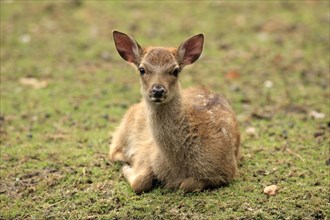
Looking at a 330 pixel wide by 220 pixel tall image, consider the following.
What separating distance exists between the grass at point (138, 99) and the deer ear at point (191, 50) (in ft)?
4.22

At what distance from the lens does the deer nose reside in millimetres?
5598

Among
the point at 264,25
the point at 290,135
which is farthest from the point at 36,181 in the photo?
→ the point at 264,25

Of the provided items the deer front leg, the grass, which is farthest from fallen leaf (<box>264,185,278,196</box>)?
the deer front leg

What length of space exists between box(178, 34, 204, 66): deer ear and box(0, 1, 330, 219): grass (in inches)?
50.6

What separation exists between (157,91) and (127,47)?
825 mm

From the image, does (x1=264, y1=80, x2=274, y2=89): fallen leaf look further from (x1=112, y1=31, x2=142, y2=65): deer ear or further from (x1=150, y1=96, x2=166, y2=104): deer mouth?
(x1=150, y1=96, x2=166, y2=104): deer mouth

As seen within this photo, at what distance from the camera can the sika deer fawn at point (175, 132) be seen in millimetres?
5836

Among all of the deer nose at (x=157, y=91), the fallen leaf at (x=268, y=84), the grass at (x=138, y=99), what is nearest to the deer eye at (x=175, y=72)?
the deer nose at (x=157, y=91)

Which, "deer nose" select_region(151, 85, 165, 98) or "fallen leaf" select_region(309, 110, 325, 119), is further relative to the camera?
"fallen leaf" select_region(309, 110, 325, 119)

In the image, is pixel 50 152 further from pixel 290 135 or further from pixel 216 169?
pixel 290 135

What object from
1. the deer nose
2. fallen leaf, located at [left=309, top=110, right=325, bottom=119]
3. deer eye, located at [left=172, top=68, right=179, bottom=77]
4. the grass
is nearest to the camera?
the deer nose

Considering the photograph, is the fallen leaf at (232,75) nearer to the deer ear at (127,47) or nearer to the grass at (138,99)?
the grass at (138,99)

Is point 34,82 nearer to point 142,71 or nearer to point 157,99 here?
point 142,71

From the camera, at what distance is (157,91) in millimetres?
5598
